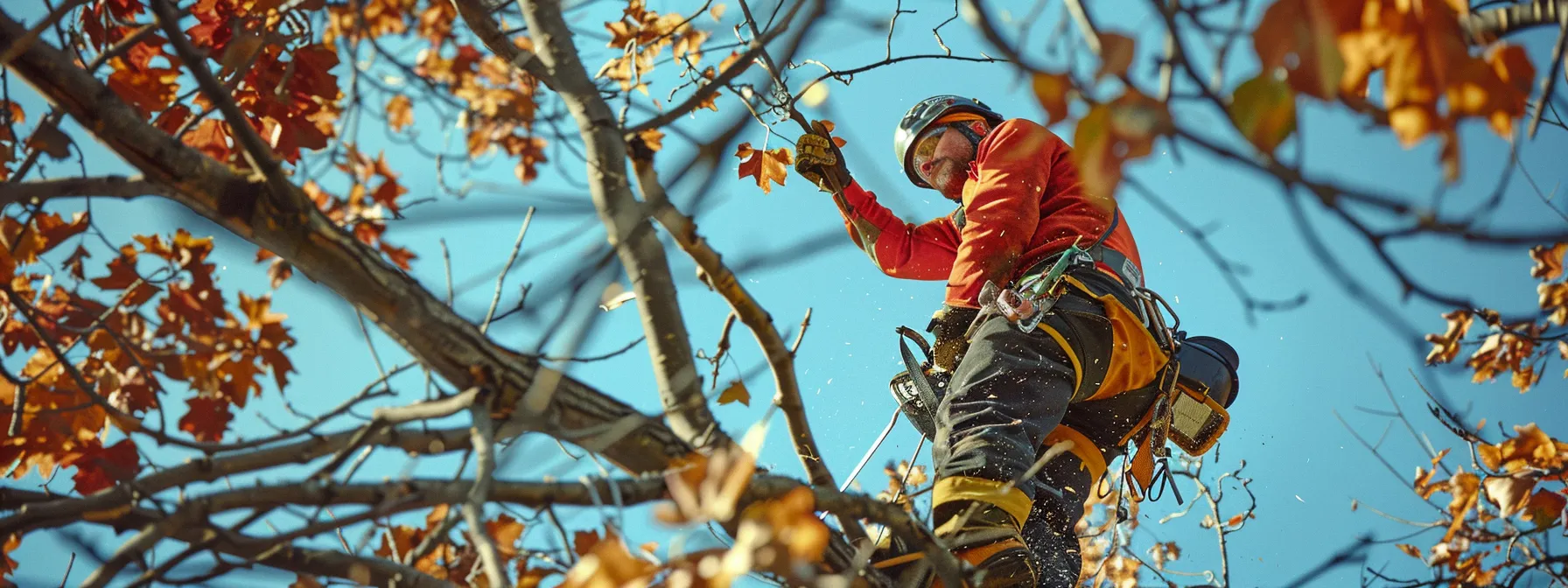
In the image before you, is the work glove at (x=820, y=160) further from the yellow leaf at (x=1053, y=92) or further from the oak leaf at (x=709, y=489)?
the yellow leaf at (x=1053, y=92)

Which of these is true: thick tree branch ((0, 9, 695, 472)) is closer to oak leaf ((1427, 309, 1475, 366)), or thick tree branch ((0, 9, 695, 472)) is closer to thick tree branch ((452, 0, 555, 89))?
thick tree branch ((452, 0, 555, 89))

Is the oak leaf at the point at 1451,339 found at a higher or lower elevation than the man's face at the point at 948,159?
higher

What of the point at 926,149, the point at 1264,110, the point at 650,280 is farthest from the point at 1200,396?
the point at 1264,110

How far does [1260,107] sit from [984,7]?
386 millimetres

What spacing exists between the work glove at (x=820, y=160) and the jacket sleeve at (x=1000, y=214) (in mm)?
644

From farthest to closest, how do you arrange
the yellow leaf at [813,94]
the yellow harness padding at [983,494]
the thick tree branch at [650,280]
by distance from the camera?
1. the yellow leaf at [813,94]
2. the yellow harness padding at [983,494]
3. the thick tree branch at [650,280]

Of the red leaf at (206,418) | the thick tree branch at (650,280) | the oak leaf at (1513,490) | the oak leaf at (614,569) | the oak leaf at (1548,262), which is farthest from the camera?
the oak leaf at (1548,262)

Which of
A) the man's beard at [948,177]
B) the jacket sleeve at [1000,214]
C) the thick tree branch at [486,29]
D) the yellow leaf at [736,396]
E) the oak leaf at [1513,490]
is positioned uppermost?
the man's beard at [948,177]

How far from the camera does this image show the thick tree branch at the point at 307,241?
1.83 meters

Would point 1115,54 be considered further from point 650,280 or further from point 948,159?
point 948,159

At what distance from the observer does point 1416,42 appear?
4.28 feet

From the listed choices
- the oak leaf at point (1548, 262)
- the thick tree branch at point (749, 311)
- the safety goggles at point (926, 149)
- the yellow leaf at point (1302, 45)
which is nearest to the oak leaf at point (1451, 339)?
the oak leaf at point (1548, 262)

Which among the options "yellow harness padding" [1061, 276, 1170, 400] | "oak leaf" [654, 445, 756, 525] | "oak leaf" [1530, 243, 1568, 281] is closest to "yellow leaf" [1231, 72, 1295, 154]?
"oak leaf" [654, 445, 756, 525]

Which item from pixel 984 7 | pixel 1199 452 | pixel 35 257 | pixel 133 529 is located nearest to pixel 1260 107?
pixel 984 7
